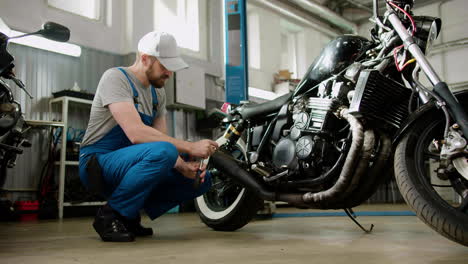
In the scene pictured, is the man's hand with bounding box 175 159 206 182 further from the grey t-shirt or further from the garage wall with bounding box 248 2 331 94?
the garage wall with bounding box 248 2 331 94

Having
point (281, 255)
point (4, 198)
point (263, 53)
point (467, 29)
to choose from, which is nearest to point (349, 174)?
point (281, 255)

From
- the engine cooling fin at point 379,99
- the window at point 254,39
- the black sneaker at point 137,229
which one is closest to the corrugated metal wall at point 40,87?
the black sneaker at point 137,229

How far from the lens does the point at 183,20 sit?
6547 mm

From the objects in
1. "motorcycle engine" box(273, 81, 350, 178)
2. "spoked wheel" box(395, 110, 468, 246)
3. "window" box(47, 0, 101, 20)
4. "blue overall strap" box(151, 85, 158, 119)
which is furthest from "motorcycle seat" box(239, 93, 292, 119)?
"window" box(47, 0, 101, 20)

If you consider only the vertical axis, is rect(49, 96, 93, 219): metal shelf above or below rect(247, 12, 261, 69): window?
below

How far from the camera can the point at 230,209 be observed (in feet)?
8.50

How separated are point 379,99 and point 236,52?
406 cm

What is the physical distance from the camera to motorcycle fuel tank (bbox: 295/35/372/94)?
2.16 meters

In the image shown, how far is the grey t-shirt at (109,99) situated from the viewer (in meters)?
2.01

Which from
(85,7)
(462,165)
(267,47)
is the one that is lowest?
(462,165)

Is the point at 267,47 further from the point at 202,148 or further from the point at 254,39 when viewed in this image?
the point at 202,148

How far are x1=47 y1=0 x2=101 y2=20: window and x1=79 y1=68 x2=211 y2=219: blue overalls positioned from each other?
11.8 feet

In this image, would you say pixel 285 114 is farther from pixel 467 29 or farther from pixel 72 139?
pixel 467 29

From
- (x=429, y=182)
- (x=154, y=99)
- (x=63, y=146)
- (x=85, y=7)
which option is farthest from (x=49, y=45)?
(x=429, y=182)
